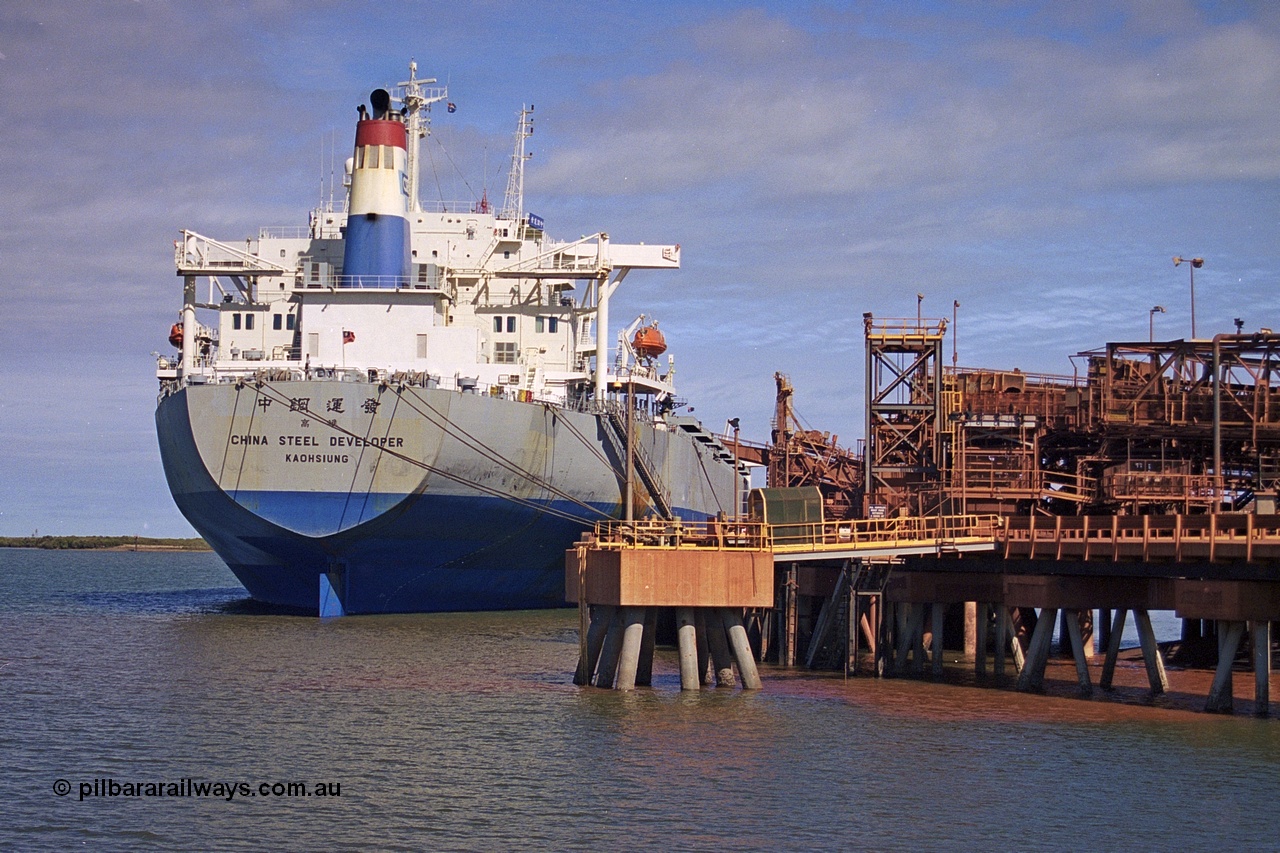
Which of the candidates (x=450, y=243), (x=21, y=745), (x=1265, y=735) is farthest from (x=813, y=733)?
(x=450, y=243)

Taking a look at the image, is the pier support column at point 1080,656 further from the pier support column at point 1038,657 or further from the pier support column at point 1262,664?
the pier support column at point 1262,664

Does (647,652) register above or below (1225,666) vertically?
below

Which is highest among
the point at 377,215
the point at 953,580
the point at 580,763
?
the point at 377,215

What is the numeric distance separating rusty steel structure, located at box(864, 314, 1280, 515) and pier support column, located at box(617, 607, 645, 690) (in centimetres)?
1236

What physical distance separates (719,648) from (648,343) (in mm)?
33209

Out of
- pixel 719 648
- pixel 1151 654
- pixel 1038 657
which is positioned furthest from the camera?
pixel 1038 657

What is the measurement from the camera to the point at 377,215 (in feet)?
181

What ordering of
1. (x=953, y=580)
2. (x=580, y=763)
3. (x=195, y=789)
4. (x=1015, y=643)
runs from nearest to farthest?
(x=195, y=789) < (x=580, y=763) < (x=953, y=580) < (x=1015, y=643)

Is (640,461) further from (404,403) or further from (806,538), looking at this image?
(806,538)

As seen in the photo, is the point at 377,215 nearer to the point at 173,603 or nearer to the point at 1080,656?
the point at 173,603

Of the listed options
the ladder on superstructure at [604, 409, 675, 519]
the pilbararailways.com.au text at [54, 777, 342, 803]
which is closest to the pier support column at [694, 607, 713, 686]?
the pilbararailways.com.au text at [54, 777, 342, 803]

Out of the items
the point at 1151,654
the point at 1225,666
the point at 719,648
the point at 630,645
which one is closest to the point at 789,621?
the point at 719,648

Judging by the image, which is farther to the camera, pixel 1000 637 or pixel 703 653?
pixel 1000 637

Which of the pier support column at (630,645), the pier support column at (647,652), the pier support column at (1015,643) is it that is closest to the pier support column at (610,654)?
the pier support column at (630,645)
